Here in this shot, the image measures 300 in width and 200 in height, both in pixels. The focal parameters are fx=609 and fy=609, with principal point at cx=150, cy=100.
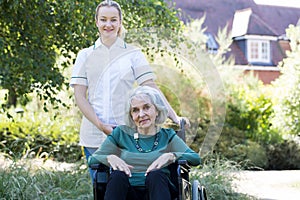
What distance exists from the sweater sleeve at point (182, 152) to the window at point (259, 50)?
1788cm

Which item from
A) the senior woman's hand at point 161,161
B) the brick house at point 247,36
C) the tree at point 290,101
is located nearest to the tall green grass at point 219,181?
the senior woman's hand at point 161,161

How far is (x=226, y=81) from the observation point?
13.1 metres

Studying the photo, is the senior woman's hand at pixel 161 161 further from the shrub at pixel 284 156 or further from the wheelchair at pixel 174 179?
the shrub at pixel 284 156

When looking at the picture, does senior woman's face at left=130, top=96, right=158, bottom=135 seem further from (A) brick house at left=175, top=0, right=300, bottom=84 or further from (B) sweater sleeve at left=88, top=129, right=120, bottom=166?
(A) brick house at left=175, top=0, right=300, bottom=84

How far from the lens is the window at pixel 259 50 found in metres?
21.0

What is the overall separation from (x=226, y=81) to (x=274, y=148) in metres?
2.27

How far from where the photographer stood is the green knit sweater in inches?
130

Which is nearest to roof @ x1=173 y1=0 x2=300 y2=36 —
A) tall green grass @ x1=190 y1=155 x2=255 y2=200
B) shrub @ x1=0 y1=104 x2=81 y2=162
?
A: shrub @ x1=0 y1=104 x2=81 y2=162

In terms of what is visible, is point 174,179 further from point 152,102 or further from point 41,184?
point 41,184

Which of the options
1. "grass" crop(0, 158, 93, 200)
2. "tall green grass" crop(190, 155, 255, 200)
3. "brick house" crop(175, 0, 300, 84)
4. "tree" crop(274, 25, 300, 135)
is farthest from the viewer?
"brick house" crop(175, 0, 300, 84)

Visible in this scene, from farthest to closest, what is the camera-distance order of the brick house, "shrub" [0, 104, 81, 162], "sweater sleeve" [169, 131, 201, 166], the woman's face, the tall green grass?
the brick house, "shrub" [0, 104, 81, 162], the tall green grass, the woman's face, "sweater sleeve" [169, 131, 201, 166]

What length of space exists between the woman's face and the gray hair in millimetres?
353

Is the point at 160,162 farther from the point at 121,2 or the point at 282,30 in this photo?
the point at 282,30

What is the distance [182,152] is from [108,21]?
33.1 inches
